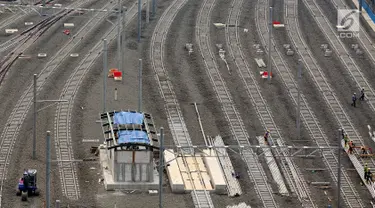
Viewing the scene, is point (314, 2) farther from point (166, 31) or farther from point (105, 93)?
point (105, 93)

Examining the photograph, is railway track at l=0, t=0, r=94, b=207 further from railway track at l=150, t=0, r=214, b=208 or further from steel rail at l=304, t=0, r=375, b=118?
steel rail at l=304, t=0, r=375, b=118

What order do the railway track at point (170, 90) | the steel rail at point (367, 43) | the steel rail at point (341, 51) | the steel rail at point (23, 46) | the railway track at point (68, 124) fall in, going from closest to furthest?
1. the railway track at point (170, 90)
2. the railway track at point (68, 124)
3. the steel rail at point (341, 51)
4. the steel rail at point (23, 46)
5. the steel rail at point (367, 43)

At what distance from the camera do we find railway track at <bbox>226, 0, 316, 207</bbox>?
139500 millimetres

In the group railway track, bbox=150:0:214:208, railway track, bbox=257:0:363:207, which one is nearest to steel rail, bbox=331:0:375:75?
railway track, bbox=257:0:363:207

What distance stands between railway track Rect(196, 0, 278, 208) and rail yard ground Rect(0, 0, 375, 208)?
19.0 inches

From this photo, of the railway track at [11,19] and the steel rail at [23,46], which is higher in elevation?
the steel rail at [23,46]

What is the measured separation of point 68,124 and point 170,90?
14672mm

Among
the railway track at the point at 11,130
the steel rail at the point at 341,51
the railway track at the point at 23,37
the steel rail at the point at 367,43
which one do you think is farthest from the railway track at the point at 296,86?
the railway track at the point at 11,130

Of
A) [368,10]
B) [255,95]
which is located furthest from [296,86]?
[368,10]

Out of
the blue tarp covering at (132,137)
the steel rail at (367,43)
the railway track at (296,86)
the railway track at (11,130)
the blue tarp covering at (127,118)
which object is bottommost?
the steel rail at (367,43)

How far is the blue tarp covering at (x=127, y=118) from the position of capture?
142375 millimetres

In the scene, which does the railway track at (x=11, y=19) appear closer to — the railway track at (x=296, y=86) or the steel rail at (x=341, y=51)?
the railway track at (x=296, y=86)

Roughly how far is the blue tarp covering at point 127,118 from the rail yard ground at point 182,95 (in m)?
4.14

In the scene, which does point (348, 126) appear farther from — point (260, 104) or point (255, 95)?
point (255, 95)
